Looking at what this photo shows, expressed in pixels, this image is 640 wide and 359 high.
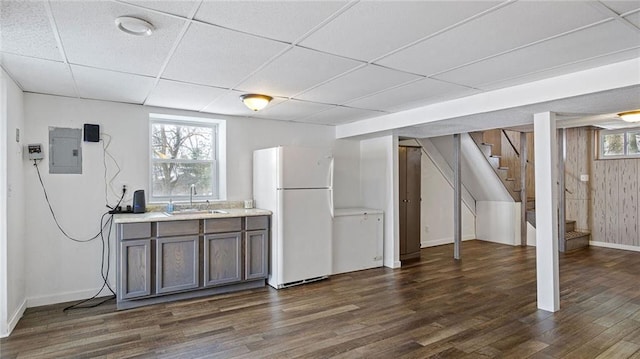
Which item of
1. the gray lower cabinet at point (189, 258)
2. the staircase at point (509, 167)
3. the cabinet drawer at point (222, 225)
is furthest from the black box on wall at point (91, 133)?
the staircase at point (509, 167)

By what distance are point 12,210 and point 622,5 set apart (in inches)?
177

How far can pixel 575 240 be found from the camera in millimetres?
6355

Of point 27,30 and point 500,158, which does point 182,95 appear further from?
point 500,158

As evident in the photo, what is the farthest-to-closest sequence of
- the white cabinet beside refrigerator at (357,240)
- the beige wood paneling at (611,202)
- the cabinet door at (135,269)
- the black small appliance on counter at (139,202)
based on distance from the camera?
the beige wood paneling at (611,202) < the white cabinet beside refrigerator at (357,240) < the black small appliance on counter at (139,202) < the cabinet door at (135,269)

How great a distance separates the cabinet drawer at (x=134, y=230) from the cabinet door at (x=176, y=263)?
0.15 m

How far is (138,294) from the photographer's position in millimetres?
3520

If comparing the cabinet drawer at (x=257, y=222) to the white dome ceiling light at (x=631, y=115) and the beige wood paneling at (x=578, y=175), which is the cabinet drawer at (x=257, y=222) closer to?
the white dome ceiling light at (x=631, y=115)

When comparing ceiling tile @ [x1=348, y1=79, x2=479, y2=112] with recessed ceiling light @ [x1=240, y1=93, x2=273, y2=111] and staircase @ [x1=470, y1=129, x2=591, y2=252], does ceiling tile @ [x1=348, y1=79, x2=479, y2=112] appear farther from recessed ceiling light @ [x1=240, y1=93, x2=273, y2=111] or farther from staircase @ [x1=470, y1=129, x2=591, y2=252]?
staircase @ [x1=470, y1=129, x2=591, y2=252]

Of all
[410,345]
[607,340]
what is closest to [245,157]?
[410,345]

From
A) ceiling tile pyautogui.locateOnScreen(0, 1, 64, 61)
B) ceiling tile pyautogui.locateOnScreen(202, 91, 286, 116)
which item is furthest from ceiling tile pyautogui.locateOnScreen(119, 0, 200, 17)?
ceiling tile pyautogui.locateOnScreen(202, 91, 286, 116)

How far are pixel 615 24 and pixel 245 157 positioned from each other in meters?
3.91

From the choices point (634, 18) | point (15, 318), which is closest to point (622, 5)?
point (634, 18)

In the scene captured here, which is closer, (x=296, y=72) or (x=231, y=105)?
(x=296, y=72)

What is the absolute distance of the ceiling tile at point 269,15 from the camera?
1796 millimetres
